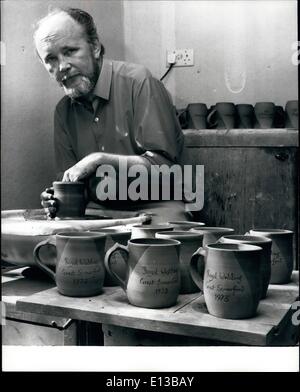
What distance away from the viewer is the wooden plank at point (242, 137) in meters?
2.42

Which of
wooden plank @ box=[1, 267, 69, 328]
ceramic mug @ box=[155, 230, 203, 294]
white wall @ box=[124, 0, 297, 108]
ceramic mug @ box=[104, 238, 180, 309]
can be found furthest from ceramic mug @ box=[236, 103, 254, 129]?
ceramic mug @ box=[104, 238, 180, 309]

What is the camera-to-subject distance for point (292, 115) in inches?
99.1

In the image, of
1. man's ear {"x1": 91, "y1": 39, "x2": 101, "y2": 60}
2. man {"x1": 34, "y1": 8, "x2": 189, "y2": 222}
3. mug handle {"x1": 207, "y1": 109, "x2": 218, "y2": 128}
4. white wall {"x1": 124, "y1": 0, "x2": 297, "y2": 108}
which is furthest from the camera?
white wall {"x1": 124, "y1": 0, "x2": 297, "y2": 108}

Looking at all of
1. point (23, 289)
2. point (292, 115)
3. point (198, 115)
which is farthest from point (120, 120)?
point (23, 289)

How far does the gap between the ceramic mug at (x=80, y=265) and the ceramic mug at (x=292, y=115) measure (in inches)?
70.3

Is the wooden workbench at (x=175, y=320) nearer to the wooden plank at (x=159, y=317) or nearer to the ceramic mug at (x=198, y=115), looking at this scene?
the wooden plank at (x=159, y=317)

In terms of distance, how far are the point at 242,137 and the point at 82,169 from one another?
106cm

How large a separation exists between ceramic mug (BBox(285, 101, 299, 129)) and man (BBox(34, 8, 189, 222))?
0.69 meters

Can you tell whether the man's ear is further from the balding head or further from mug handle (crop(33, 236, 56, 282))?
mug handle (crop(33, 236, 56, 282))

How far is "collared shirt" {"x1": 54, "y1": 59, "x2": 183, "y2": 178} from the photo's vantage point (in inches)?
78.9

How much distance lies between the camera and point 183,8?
307 centimetres
